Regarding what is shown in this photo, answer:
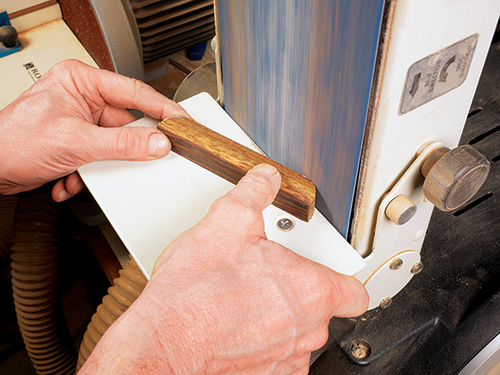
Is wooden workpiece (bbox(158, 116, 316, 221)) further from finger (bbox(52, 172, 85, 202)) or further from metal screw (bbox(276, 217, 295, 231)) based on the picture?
finger (bbox(52, 172, 85, 202))

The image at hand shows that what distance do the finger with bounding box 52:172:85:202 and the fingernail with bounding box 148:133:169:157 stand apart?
290 millimetres

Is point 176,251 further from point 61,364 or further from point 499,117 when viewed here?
point 61,364

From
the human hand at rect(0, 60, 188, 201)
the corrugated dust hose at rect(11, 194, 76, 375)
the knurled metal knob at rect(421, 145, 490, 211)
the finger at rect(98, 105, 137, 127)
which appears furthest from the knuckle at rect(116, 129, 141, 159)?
the corrugated dust hose at rect(11, 194, 76, 375)

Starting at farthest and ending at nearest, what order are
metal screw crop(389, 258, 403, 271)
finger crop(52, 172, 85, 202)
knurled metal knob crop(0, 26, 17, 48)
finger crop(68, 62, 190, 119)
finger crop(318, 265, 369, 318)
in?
knurled metal knob crop(0, 26, 17, 48) → finger crop(52, 172, 85, 202) → finger crop(68, 62, 190, 119) → metal screw crop(389, 258, 403, 271) → finger crop(318, 265, 369, 318)

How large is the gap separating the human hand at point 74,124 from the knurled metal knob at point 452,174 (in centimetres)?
34

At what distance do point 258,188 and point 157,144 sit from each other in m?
0.18

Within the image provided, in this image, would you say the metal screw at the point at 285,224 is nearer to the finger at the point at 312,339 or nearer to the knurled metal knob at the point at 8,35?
the finger at the point at 312,339

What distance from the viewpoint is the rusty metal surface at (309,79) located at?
409 millimetres

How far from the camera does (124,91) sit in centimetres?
73

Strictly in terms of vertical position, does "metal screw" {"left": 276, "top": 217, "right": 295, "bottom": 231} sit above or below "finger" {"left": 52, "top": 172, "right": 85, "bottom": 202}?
above

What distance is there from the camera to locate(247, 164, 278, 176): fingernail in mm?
542

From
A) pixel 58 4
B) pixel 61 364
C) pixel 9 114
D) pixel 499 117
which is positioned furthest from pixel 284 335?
pixel 58 4

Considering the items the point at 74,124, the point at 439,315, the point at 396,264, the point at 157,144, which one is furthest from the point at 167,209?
the point at 439,315

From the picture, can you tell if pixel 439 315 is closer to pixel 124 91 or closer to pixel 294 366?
pixel 294 366
